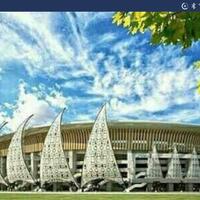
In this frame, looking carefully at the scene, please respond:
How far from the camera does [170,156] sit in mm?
27219

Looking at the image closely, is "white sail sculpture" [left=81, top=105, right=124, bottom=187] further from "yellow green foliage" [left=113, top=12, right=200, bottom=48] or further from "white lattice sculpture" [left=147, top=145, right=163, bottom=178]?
"yellow green foliage" [left=113, top=12, right=200, bottom=48]

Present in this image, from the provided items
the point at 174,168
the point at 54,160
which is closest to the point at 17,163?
the point at 54,160

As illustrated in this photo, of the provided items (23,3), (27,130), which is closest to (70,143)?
(27,130)

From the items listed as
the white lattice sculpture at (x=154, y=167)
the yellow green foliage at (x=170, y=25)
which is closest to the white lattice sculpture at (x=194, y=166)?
the white lattice sculpture at (x=154, y=167)

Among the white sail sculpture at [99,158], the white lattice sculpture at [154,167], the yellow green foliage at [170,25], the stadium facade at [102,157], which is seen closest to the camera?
the yellow green foliage at [170,25]

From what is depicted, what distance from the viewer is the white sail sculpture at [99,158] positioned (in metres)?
25.6

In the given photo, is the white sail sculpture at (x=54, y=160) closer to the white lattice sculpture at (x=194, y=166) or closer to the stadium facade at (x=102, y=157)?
the stadium facade at (x=102, y=157)

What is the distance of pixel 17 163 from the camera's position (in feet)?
85.6

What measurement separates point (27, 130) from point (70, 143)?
3.32 meters

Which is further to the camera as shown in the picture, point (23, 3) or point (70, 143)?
point (70, 143)

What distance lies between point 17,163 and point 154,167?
607 centimetres

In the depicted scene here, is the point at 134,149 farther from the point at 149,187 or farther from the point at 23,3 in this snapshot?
the point at 23,3

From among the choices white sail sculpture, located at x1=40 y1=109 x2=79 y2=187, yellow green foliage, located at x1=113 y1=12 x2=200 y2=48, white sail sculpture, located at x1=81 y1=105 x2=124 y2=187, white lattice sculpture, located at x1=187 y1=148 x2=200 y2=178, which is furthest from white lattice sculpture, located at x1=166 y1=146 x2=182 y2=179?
yellow green foliage, located at x1=113 y1=12 x2=200 y2=48

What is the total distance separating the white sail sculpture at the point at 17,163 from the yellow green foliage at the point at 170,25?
2039 cm
